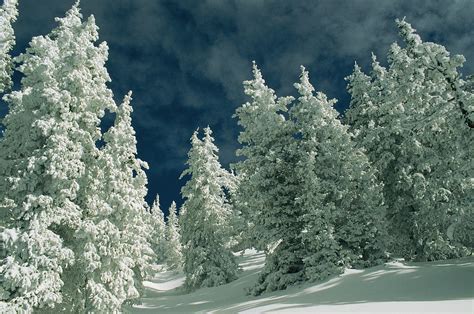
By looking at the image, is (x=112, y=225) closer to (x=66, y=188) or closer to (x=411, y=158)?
(x=66, y=188)

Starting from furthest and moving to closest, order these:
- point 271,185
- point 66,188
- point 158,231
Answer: point 158,231
point 271,185
point 66,188

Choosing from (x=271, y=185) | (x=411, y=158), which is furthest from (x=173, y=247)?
(x=411, y=158)

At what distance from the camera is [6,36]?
2116 centimetres

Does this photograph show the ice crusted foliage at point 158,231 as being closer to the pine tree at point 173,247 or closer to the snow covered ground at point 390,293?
the pine tree at point 173,247

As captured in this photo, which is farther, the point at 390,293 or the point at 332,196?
the point at 332,196

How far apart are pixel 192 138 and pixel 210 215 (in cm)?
770

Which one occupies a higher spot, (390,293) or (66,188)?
(66,188)

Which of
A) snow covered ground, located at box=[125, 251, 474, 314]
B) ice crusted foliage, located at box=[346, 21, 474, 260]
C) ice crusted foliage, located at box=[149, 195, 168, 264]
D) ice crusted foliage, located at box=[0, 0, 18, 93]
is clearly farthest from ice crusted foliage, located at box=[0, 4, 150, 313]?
ice crusted foliage, located at box=[149, 195, 168, 264]

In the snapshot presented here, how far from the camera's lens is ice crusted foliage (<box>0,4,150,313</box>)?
50.3ft

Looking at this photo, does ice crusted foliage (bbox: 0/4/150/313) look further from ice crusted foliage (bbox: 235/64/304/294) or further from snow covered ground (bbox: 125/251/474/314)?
ice crusted foliage (bbox: 235/64/304/294)

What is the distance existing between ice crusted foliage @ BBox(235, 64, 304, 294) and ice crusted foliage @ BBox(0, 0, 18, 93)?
14.4 meters

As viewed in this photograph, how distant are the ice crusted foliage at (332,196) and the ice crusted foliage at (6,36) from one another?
17.4 metres

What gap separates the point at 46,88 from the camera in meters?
17.5

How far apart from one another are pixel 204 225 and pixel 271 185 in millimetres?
12906
